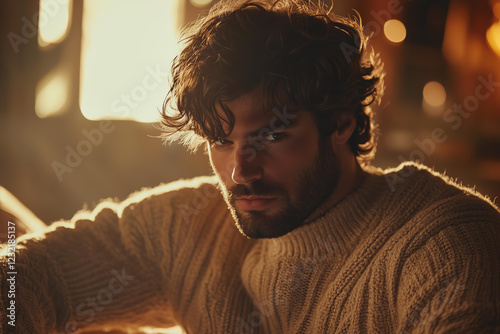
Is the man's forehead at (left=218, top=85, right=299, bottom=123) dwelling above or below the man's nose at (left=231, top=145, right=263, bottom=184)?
above

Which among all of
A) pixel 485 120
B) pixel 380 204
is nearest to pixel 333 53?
pixel 380 204

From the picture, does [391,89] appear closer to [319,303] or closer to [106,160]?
[106,160]

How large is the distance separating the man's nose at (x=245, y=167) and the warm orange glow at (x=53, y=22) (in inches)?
50.2

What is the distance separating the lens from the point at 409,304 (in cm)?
A: 76

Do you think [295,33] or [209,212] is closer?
[295,33]

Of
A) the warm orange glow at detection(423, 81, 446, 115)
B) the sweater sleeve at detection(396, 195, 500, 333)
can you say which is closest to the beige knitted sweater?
the sweater sleeve at detection(396, 195, 500, 333)

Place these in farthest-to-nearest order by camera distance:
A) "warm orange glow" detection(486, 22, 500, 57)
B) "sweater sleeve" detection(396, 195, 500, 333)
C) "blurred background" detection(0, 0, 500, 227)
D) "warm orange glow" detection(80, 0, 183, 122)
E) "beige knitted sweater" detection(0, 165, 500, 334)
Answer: "warm orange glow" detection(486, 22, 500, 57) → "warm orange glow" detection(80, 0, 183, 122) → "blurred background" detection(0, 0, 500, 227) → "beige knitted sweater" detection(0, 165, 500, 334) → "sweater sleeve" detection(396, 195, 500, 333)

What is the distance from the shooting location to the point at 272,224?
3.22 ft

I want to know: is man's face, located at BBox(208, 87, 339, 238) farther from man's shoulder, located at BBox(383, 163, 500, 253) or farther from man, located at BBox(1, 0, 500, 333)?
man's shoulder, located at BBox(383, 163, 500, 253)

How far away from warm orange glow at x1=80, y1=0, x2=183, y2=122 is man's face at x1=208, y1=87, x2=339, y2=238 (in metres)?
1.10

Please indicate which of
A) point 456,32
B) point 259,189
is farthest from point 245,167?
point 456,32

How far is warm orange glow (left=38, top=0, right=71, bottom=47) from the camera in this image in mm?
1854

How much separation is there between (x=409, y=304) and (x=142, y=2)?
1884 millimetres

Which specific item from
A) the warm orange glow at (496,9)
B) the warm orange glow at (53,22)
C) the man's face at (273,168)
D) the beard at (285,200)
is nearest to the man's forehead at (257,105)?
the man's face at (273,168)
